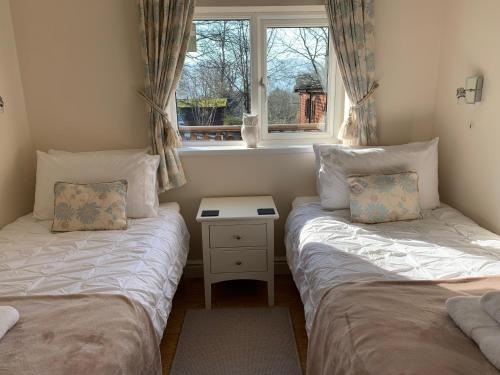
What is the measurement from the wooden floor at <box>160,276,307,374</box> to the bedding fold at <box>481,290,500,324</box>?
1061mm

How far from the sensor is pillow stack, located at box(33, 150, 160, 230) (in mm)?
2236

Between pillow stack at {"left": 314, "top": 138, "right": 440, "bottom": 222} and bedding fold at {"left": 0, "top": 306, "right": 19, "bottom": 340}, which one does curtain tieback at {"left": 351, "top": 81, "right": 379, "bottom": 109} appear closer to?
pillow stack at {"left": 314, "top": 138, "right": 440, "bottom": 222}

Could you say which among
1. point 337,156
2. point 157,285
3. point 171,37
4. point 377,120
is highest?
point 171,37

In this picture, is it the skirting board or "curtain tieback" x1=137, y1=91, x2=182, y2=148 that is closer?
"curtain tieback" x1=137, y1=91, x2=182, y2=148

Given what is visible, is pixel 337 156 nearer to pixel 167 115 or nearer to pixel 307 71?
pixel 307 71

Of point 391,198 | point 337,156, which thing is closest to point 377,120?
point 337,156

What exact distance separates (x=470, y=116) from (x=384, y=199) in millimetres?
736

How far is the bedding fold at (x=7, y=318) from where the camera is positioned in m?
1.17

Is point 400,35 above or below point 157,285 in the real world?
above

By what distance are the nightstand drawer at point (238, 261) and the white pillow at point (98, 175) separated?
0.46 meters

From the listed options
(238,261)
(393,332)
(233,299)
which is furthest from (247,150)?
(393,332)

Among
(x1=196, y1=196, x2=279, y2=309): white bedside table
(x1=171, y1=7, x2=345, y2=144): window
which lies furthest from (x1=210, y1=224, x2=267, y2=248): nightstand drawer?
(x1=171, y1=7, x2=345, y2=144): window

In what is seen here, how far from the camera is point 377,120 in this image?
2.59 metres

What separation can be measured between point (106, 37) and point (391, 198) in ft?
6.49
